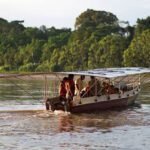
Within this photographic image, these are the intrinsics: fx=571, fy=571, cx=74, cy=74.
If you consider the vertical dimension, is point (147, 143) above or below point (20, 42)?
below

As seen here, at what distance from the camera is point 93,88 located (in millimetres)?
37406

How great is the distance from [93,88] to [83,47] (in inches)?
2797

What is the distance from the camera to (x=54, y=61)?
116 m

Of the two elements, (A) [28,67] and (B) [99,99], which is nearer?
(B) [99,99]

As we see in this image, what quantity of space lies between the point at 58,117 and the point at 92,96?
3.97 metres

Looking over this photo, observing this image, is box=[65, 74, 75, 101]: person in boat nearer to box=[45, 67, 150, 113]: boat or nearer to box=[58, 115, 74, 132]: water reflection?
box=[45, 67, 150, 113]: boat

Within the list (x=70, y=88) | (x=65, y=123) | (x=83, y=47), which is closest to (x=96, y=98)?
(x=70, y=88)

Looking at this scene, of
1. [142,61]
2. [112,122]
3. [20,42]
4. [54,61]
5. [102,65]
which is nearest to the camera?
[112,122]

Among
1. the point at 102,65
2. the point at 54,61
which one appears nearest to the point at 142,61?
the point at 102,65

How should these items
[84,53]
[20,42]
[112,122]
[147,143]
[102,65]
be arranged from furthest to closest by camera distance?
[20,42]
[84,53]
[102,65]
[112,122]
[147,143]

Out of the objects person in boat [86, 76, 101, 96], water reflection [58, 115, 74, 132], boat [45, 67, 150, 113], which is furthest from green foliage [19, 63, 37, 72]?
water reflection [58, 115, 74, 132]

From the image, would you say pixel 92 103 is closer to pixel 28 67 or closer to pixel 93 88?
pixel 93 88

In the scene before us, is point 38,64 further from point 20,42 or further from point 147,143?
point 147,143

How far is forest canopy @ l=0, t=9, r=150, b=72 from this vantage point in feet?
311
